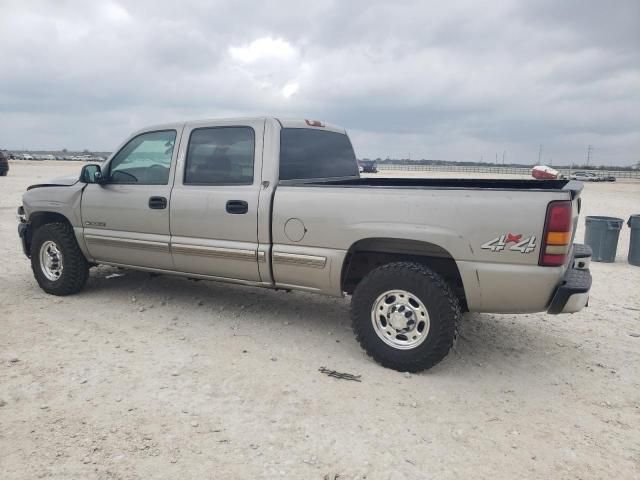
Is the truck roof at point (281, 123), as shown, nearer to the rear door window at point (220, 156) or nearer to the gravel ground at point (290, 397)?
the rear door window at point (220, 156)

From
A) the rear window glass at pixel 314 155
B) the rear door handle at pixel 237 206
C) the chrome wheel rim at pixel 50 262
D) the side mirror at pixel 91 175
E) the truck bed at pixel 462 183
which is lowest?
the chrome wheel rim at pixel 50 262

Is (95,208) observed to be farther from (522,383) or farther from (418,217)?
(522,383)

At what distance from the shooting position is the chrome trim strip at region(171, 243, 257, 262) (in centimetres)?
416

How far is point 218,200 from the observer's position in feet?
14.1

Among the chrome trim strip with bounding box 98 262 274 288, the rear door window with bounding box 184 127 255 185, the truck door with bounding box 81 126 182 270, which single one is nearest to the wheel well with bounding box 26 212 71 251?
the truck door with bounding box 81 126 182 270

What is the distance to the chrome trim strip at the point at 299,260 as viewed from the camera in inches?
153

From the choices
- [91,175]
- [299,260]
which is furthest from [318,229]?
[91,175]

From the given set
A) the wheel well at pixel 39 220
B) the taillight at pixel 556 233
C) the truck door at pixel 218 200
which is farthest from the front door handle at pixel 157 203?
the taillight at pixel 556 233

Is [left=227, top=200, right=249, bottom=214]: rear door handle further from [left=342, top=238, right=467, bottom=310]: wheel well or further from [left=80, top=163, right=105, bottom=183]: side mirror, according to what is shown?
[left=80, top=163, right=105, bottom=183]: side mirror

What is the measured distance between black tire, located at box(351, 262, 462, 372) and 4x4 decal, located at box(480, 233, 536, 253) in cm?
47

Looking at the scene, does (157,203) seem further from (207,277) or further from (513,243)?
(513,243)

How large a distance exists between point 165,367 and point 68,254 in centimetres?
237

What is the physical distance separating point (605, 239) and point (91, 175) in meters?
7.73

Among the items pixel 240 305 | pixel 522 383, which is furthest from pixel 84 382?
pixel 522 383
